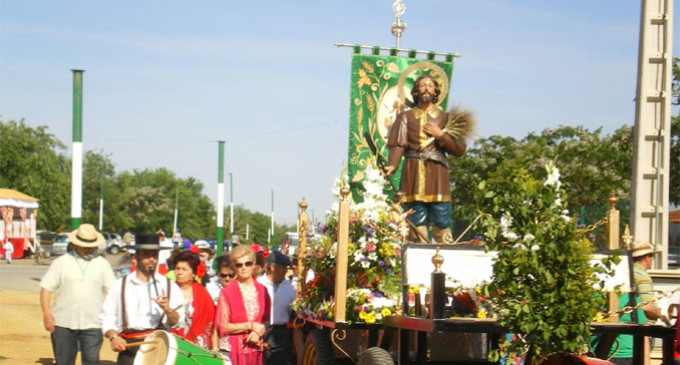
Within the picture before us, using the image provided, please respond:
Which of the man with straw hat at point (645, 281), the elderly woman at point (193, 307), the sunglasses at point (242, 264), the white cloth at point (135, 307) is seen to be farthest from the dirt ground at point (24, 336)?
the man with straw hat at point (645, 281)

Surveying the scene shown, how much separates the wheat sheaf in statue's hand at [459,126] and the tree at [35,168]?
2629 inches

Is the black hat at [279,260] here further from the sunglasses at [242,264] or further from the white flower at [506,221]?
the white flower at [506,221]

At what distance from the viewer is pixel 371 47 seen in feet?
43.0

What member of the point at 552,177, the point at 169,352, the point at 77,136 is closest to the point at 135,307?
the point at 169,352

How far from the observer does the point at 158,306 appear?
830cm

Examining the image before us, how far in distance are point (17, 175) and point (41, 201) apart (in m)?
2.61

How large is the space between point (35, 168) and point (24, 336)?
60.5 metres

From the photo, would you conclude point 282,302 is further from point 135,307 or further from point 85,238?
point 135,307

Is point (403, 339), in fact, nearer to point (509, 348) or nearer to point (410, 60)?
Result: point (509, 348)

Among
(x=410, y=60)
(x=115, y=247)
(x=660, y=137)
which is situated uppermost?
(x=410, y=60)

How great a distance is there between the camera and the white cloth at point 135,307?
26.8ft

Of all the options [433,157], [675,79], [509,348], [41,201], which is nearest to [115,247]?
[41,201]

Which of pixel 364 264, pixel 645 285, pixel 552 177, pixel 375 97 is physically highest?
pixel 375 97

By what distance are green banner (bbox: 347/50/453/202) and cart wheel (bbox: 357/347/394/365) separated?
5099 millimetres
